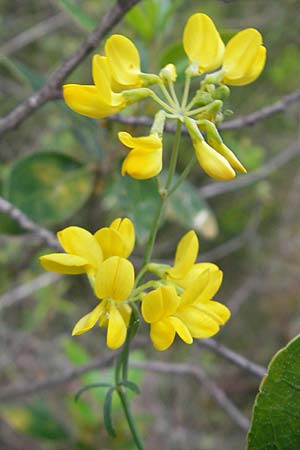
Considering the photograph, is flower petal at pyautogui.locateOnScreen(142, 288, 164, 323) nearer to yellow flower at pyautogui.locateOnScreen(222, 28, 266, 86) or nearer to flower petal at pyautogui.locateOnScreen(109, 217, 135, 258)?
flower petal at pyautogui.locateOnScreen(109, 217, 135, 258)

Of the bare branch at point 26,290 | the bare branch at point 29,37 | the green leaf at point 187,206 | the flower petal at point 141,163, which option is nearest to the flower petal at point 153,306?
the flower petal at point 141,163

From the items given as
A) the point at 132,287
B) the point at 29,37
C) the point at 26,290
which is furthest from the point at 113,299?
the point at 29,37

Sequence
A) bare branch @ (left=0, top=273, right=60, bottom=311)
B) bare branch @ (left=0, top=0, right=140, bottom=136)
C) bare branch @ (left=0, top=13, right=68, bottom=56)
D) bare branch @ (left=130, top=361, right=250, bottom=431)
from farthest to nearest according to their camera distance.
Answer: bare branch @ (left=0, top=13, right=68, bottom=56) → bare branch @ (left=0, top=273, right=60, bottom=311) → bare branch @ (left=130, top=361, right=250, bottom=431) → bare branch @ (left=0, top=0, right=140, bottom=136)

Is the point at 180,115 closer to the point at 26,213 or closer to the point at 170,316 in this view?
the point at 170,316

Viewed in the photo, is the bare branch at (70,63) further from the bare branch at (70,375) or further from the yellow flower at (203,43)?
the bare branch at (70,375)

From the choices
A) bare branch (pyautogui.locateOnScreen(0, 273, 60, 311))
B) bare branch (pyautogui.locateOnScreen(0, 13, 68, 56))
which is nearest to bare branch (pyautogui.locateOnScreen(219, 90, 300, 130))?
bare branch (pyautogui.locateOnScreen(0, 273, 60, 311))

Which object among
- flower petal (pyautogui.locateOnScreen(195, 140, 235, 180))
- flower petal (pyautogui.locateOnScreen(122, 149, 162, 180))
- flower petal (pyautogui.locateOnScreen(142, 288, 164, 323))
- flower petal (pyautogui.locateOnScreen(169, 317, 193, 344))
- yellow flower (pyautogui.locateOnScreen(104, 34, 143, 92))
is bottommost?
flower petal (pyautogui.locateOnScreen(169, 317, 193, 344))

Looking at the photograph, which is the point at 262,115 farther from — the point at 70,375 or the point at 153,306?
the point at 70,375
